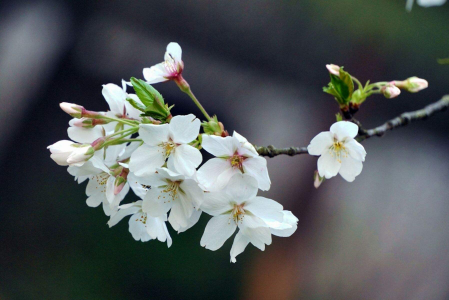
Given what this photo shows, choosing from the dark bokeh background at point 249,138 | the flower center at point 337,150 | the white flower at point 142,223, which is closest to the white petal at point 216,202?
the white flower at point 142,223

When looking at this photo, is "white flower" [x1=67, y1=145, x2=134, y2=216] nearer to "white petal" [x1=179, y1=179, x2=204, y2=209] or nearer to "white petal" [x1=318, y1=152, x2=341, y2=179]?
"white petal" [x1=179, y1=179, x2=204, y2=209]

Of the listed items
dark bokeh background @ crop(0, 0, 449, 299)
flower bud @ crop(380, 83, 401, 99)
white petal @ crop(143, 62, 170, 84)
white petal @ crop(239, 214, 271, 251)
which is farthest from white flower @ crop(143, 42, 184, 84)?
dark bokeh background @ crop(0, 0, 449, 299)

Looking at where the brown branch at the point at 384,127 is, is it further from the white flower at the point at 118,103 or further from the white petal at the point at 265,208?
the white flower at the point at 118,103

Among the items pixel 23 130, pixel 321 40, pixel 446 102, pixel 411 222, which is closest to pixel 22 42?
pixel 23 130

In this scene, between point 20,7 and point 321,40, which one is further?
point 321,40

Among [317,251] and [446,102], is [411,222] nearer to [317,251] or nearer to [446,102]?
[317,251]

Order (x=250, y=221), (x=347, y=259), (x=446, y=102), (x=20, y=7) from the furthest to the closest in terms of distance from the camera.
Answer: (x=347, y=259) < (x=20, y=7) < (x=446, y=102) < (x=250, y=221)

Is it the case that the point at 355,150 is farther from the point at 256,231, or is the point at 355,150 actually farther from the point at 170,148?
the point at 170,148
